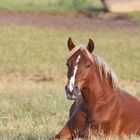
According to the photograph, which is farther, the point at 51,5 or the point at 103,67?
the point at 51,5

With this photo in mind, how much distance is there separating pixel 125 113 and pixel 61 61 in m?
14.3

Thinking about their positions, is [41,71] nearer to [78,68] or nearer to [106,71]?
[106,71]

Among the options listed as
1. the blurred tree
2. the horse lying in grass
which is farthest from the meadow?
the blurred tree

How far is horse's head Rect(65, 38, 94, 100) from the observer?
23.7ft

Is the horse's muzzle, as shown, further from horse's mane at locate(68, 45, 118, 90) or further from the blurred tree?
the blurred tree

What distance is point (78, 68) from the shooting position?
7.38 metres

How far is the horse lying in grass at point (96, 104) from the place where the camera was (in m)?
7.49

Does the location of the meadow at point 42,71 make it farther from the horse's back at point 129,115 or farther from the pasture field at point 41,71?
the horse's back at point 129,115

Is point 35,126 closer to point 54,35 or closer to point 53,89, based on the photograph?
point 53,89

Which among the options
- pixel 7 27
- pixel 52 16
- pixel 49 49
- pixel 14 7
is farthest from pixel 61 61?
pixel 14 7

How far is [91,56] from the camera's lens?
7566 mm

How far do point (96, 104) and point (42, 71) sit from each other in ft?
43.0

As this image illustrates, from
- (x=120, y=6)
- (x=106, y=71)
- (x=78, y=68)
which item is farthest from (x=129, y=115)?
(x=120, y=6)

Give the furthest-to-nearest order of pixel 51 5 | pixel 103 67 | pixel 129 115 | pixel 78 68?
pixel 51 5, pixel 129 115, pixel 103 67, pixel 78 68
